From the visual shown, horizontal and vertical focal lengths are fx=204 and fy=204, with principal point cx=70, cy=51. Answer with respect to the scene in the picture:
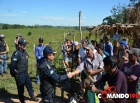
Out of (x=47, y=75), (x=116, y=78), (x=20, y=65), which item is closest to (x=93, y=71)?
(x=47, y=75)

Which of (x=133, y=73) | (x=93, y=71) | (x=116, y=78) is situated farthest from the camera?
(x=93, y=71)

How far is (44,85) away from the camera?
4180mm

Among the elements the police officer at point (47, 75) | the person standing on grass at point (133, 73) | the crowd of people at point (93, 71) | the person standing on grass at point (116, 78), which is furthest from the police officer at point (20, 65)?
the person standing on grass at point (116, 78)

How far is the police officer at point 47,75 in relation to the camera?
406 centimetres

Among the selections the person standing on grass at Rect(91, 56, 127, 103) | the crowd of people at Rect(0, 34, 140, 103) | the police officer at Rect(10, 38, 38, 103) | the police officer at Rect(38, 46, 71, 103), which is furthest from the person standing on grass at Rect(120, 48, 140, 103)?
the police officer at Rect(10, 38, 38, 103)

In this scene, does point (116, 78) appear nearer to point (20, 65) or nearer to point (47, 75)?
point (47, 75)

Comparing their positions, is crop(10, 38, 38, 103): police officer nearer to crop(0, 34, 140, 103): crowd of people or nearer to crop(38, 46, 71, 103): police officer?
crop(0, 34, 140, 103): crowd of people

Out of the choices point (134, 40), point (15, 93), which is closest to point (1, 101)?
point (15, 93)

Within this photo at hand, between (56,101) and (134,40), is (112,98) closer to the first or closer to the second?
(56,101)

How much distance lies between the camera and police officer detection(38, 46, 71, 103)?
13.3ft

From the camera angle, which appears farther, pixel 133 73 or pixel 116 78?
pixel 133 73

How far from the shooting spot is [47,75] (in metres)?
4.07

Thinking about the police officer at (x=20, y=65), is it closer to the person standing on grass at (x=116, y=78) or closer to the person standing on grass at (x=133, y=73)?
the person standing on grass at (x=133, y=73)

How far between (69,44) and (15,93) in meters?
3.93
